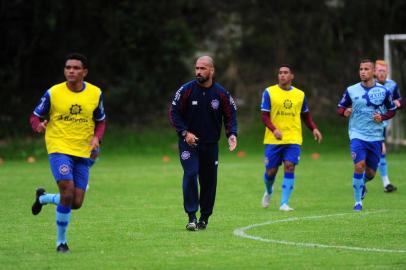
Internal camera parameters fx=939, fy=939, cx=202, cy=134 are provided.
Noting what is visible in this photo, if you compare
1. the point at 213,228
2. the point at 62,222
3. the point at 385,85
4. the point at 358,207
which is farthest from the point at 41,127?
the point at 385,85

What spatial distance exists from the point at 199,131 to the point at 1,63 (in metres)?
23.4

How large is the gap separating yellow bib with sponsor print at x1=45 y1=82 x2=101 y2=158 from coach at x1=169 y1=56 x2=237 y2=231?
175 centimetres

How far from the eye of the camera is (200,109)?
12.5m

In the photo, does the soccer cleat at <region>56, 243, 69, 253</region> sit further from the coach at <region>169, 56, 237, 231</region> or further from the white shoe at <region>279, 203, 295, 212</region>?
the white shoe at <region>279, 203, 295, 212</region>

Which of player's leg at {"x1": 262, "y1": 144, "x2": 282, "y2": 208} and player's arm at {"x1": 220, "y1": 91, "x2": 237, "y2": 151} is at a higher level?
player's arm at {"x1": 220, "y1": 91, "x2": 237, "y2": 151}

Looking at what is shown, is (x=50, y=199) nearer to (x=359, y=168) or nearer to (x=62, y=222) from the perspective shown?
(x=62, y=222)

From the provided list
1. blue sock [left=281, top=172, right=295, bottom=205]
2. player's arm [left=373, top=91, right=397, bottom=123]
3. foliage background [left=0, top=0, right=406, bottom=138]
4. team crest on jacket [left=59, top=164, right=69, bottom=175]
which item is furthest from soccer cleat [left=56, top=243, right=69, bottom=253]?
foliage background [left=0, top=0, right=406, bottom=138]

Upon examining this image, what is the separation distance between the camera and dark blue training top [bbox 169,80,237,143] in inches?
490

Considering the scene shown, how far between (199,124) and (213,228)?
1470mm

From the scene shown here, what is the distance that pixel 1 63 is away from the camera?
3456cm

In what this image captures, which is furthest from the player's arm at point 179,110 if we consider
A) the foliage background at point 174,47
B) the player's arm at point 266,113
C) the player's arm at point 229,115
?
the foliage background at point 174,47

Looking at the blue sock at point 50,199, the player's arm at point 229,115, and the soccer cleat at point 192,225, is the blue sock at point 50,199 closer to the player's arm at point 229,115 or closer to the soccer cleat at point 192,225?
the soccer cleat at point 192,225

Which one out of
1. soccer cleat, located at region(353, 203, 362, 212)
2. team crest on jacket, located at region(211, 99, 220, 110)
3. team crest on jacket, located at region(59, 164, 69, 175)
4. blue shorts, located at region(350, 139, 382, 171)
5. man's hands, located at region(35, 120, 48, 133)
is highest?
team crest on jacket, located at region(211, 99, 220, 110)

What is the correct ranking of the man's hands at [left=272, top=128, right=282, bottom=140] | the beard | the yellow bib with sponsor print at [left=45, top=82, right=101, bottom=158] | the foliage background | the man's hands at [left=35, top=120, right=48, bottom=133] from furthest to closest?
1. the foliage background
2. the man's hands at [left=272, top=128, right=282, bottom=140]
3. the beard
4. the yellow bib with sponsor print at [left=45, top=82, right=101, bottom=158]
5. the man's hands at [left=35, top=120, right=48, bottom=133]
